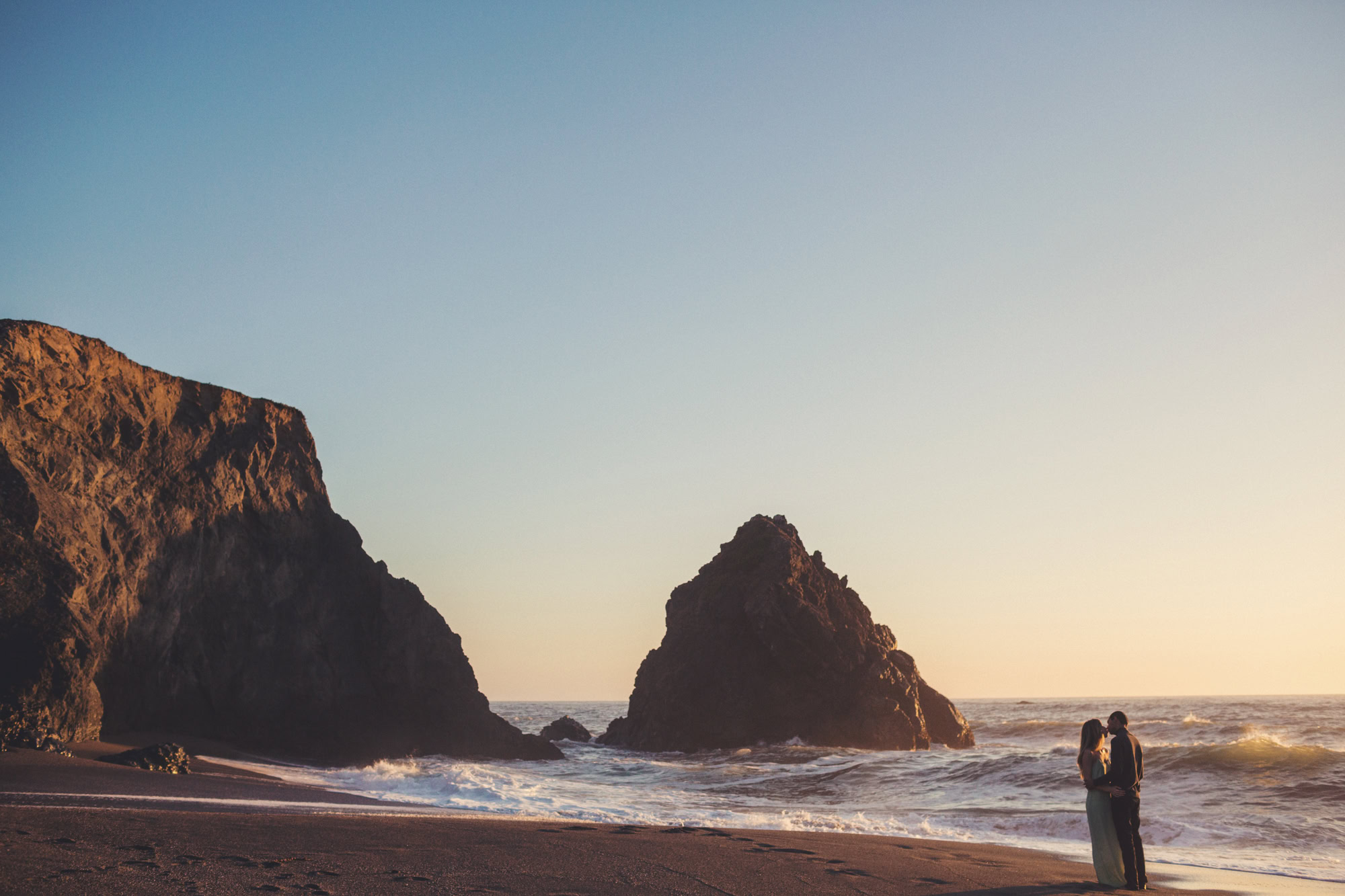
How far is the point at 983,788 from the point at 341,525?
2166 centimetres

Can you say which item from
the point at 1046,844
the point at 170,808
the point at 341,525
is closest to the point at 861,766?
the point at 1046,844

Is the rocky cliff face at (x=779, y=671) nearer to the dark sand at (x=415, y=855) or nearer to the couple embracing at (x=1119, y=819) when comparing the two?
the dark sand at (x=415, y=855)

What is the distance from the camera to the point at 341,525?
98.8 ft

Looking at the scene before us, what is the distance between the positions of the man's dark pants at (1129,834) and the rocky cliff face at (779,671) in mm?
30956

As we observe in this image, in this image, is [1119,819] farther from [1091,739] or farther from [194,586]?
[194,586]

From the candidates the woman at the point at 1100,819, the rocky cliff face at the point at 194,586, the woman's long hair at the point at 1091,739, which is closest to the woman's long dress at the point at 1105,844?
the woman at the point at 1100,819

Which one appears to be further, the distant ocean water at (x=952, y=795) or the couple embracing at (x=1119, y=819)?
the distant ocean water at (x=952, y=795)

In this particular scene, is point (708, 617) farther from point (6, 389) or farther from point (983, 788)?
point (6, 389)

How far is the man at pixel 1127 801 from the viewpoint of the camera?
9016 mm

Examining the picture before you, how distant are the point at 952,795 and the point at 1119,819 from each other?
12.8 metres

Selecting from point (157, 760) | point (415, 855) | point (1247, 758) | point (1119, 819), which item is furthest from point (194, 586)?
point (1247, 758)

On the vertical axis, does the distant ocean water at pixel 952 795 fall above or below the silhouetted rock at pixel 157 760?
below

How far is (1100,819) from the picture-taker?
30.0 ft

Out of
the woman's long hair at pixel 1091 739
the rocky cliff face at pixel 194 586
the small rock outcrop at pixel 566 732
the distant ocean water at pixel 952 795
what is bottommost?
the small rock outcrop at pixel 566 732
